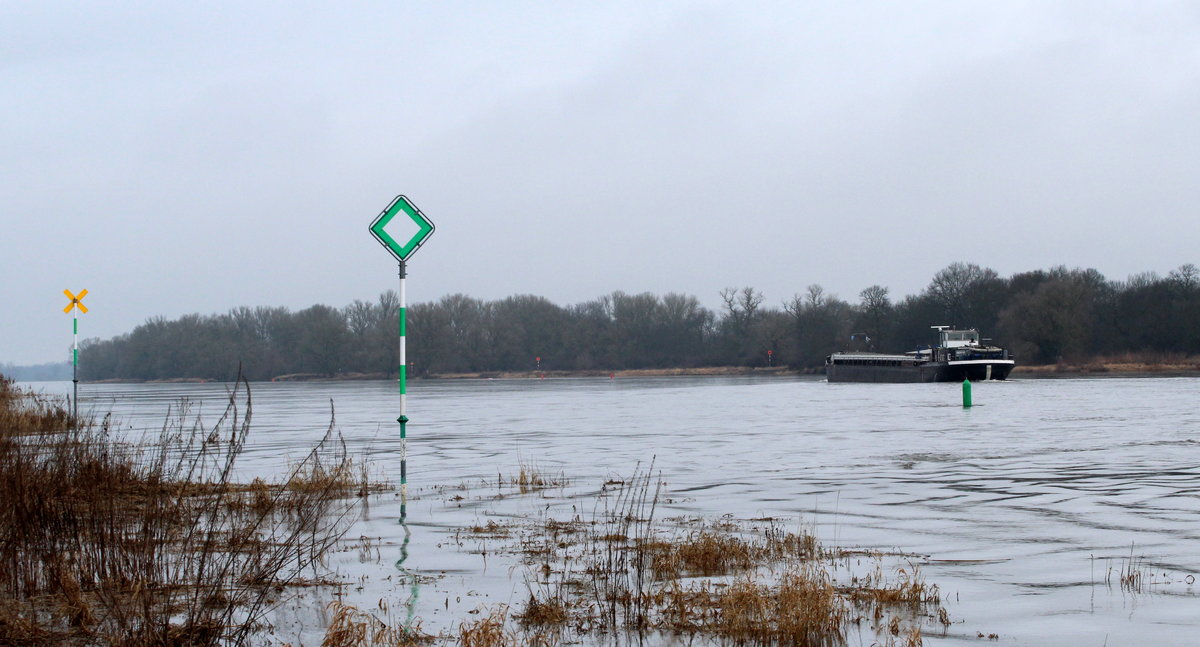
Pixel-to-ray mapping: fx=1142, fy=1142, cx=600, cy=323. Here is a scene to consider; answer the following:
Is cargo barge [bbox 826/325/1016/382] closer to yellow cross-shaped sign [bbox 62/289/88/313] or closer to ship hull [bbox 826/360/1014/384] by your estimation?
ship hull [bbox 826/360/1014/384]

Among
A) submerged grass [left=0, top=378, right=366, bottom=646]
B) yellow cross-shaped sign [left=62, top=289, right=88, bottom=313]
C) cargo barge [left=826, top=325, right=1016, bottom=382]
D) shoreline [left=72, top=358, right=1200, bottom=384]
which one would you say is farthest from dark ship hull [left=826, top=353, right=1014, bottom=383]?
submerged grass [left=0, top=378, right=366, bottom=646]

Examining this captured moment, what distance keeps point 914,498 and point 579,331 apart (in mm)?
146437

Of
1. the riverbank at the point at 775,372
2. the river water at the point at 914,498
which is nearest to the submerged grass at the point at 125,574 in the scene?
the river water at the point at 914,498

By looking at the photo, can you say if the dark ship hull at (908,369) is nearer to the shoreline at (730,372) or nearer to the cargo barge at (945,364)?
the cargo barge at (945,364)

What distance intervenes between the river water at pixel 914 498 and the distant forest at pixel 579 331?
85085 millimetres

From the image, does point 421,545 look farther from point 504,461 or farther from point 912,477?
point 504,461

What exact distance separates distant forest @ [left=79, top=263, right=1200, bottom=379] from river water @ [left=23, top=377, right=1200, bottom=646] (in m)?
85.1

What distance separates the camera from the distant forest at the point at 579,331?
116 meters

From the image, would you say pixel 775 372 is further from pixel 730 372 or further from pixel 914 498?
pixel 914 498

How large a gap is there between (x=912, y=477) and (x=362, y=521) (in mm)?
7883

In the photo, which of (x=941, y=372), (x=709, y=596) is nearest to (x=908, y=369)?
(x=941, y=372)

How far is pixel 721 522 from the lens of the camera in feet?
34.7

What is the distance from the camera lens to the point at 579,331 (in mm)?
159000

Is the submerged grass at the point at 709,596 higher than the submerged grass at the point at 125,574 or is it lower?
lower
